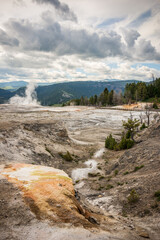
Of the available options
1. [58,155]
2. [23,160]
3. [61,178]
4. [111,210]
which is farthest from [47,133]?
[111,210]

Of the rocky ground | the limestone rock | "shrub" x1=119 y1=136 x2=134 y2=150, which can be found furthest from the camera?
"shrub" x1=119 y1=136 x2=134 y2=150

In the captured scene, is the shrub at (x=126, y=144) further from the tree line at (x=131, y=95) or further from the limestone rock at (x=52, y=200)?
the tree line at (x=131, y=95)

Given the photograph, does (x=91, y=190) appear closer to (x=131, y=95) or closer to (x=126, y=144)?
(x=126, y=144)

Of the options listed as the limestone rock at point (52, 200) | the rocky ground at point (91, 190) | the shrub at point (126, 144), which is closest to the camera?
the rocky ground at point (91, 190)

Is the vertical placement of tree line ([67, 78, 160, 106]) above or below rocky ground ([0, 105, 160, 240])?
above

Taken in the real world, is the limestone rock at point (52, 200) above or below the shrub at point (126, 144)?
above

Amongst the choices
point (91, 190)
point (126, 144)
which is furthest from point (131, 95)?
point (91, 190)

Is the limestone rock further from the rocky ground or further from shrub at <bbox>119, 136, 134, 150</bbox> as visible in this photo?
shrub at <bbox>119, 136, 134, 150</bbox>

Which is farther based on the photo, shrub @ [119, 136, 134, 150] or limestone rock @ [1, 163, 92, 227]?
shrub @ [119, 136, 134, 150]

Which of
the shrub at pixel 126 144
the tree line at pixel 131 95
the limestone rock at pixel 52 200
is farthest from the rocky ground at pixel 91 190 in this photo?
the tree line at pixel 131 95

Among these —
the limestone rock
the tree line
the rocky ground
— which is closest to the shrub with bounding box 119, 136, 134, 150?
the rocky ground

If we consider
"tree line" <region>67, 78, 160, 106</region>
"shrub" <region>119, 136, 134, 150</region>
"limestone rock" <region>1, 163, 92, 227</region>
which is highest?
"tree line" <region>67, 78, 160, 106</region>

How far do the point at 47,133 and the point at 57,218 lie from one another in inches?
1212

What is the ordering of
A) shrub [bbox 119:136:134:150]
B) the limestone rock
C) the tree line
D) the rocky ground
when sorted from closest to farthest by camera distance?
the rocky ground < the limestone rock < shrub [bbox 119:136:134:150] < the tree line
